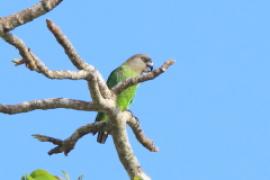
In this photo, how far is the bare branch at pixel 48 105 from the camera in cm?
488

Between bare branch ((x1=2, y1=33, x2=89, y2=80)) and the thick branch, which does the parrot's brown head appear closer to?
the thick branch

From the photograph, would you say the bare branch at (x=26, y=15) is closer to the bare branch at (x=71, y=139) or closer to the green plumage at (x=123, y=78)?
the bare branch at (x=71, y=139)

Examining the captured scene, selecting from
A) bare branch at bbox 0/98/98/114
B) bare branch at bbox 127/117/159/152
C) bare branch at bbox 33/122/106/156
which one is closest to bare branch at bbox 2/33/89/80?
bare branch at bbox 0/98/98/114

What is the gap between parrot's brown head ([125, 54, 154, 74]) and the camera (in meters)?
11.2

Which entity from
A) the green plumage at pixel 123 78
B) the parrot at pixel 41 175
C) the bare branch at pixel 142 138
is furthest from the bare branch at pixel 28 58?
the green plumage at pixel 123 78

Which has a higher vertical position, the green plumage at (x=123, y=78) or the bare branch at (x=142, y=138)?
the green plumage at (x=123, y=78)

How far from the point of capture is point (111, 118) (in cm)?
554

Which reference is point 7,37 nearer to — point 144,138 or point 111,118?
point 111,118

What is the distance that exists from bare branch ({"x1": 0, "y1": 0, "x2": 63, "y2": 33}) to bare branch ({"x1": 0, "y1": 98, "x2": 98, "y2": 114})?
1.97 feet

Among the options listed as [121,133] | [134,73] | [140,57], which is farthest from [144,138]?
[140,57]

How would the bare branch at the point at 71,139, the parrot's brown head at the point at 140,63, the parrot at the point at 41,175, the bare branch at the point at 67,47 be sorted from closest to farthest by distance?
the parrot at the point at 41,175
the bare branch at the point at 67,47
the bare branch at the point at 71,139
the parrot's brown head at the point at 140,63

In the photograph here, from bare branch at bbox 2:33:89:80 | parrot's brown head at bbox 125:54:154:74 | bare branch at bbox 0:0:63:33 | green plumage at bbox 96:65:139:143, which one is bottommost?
bare branch at bbox 2:33:89:80

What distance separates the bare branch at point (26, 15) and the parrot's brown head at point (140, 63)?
21.7 feet

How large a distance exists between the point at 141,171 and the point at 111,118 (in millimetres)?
503
